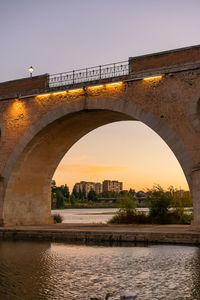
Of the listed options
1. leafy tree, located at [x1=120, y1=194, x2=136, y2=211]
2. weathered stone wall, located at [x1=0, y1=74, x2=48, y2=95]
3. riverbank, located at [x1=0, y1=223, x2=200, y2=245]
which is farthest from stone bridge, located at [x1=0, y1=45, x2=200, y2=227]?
leafy tree, located at [x1=120, y1=194, x2=136, y2=211]

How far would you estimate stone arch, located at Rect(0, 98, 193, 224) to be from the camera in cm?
1483

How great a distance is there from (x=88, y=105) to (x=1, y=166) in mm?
4798

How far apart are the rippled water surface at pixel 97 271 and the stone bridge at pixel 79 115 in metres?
3.98

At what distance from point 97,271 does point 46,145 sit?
1077 cm

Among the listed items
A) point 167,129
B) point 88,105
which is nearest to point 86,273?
point 167,129

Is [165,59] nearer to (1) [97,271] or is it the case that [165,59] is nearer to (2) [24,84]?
(2) [24,84]

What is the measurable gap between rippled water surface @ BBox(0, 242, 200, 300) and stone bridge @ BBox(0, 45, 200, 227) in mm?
3979

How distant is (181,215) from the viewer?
58.0ft

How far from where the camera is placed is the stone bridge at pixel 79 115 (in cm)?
1352

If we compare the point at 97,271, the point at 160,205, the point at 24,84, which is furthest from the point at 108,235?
the point at 24,84

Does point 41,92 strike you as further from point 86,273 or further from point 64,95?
point 86,273

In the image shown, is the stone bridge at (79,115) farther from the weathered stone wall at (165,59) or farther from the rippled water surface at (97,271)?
the rippled water surface at (97,271)

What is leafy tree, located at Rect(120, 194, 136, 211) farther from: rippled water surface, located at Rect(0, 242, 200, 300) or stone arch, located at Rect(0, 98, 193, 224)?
rippled water surface, located at Rect(0, 242, 200, 300)

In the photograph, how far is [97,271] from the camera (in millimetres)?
7551
